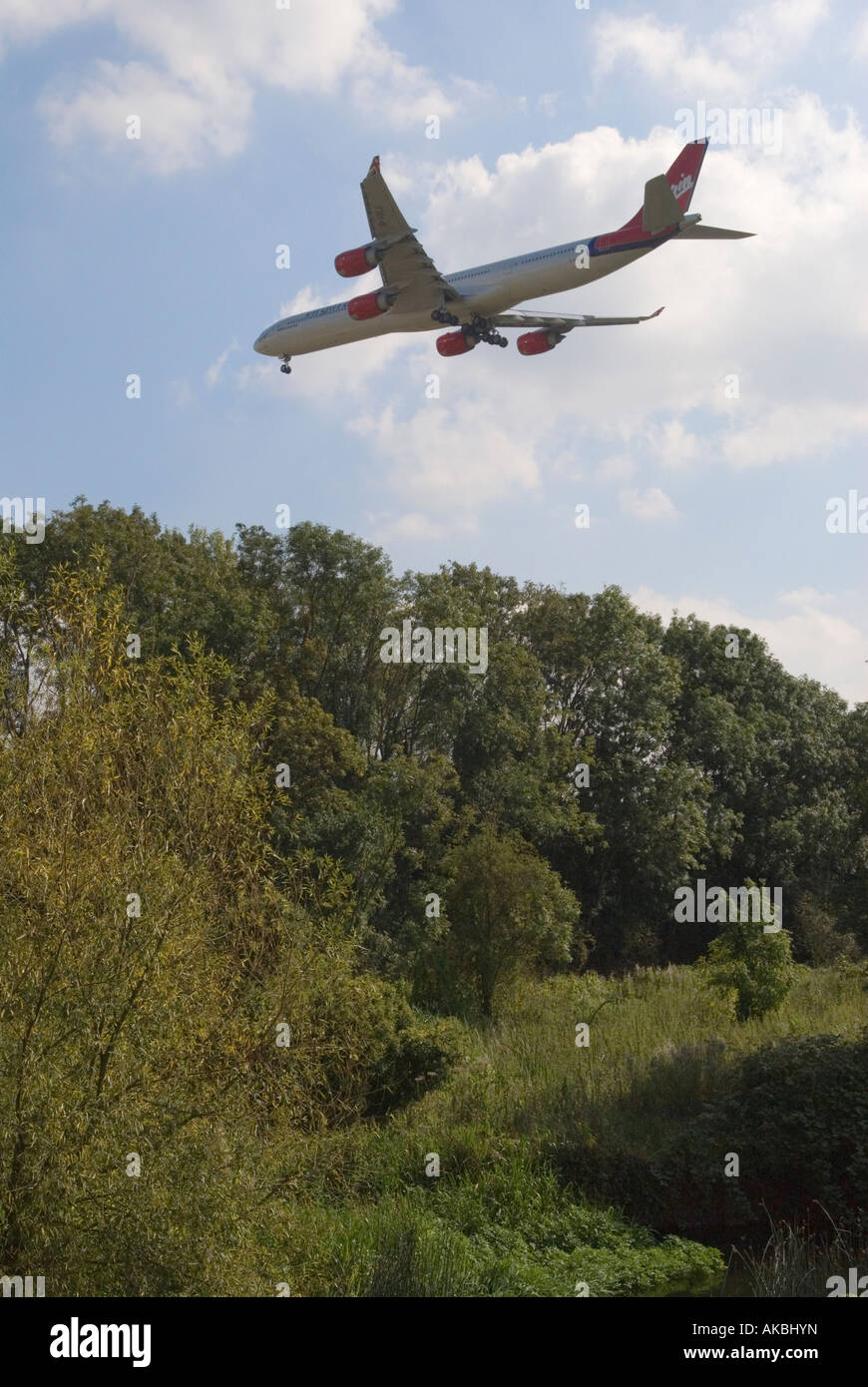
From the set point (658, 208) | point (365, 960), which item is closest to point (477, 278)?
point (658, 208)

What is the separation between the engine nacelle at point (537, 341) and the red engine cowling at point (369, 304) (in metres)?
4.02

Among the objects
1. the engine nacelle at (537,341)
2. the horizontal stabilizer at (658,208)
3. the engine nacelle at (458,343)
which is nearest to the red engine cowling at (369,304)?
the engine nacelle at (458,343)

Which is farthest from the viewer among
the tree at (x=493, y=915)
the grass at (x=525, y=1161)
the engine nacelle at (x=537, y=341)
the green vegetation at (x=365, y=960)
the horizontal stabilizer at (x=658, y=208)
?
the tree at (x=493, y=915)

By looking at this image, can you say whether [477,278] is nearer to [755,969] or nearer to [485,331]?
[485,331]

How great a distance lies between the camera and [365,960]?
31719 millimetres

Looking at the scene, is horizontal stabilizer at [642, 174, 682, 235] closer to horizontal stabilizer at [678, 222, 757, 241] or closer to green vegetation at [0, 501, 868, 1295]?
horizontal stabilizer at [678, 222, 757, 241]

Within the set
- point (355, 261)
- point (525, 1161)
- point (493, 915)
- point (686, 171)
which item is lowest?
point (525, 1161)

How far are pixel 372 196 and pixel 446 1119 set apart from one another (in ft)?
55.9

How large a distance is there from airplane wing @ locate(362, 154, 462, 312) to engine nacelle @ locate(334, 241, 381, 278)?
0.41m

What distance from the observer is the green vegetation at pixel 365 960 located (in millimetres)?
9906

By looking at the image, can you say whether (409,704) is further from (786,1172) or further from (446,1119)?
(786,1172)

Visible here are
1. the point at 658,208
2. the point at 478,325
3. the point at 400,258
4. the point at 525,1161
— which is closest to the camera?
the point at 525,1161

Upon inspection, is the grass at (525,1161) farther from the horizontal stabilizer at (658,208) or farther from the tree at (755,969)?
the horizontal stabilizer at (658,208)

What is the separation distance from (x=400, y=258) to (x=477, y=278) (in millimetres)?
2909
